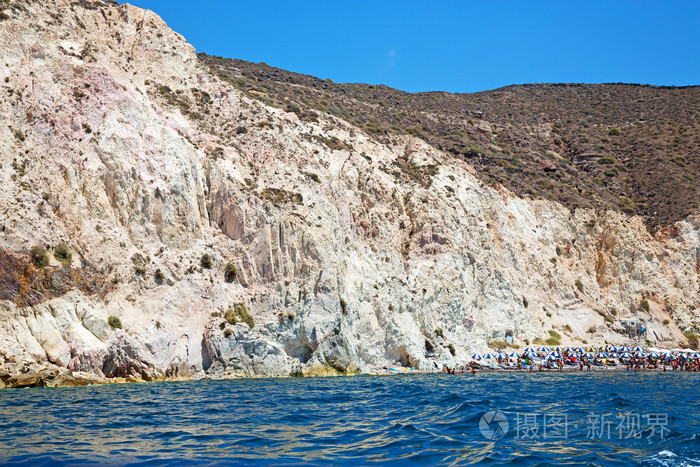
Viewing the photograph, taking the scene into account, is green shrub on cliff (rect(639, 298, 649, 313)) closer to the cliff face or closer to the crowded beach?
the cliff face

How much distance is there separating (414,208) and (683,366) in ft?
90.6

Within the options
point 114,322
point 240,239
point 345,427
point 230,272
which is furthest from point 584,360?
point 345,427

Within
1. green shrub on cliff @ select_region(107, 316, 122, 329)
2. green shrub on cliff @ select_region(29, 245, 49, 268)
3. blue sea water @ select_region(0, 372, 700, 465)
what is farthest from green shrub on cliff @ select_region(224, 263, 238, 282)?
blue sea water @ select_region(0, 372, 700, 465)

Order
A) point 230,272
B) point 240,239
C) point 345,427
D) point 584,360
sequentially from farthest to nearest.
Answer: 1. point 584,360
2. point 240,239
3. point 230,272
4. point 345,427

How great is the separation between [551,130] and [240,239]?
72.4 meters

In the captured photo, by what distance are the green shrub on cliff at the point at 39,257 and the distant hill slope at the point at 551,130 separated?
36.8m

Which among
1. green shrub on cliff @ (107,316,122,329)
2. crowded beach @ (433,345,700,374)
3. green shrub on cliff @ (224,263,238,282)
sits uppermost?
green shrub on cliff @ (224,263,238,282)

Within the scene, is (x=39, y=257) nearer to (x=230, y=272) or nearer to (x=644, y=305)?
(x=230, y=272)

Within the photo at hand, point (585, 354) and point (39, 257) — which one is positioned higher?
point (39, 257)

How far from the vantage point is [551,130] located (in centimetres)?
10162

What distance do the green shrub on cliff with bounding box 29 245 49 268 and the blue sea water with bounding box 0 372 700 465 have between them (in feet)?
29.3

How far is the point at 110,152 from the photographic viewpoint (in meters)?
42.2

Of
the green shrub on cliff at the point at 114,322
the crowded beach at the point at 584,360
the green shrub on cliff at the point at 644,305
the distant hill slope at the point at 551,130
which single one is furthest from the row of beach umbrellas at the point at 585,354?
the green shrub on cliff at the point at 114,322

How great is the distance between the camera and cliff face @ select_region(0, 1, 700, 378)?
36.5m
